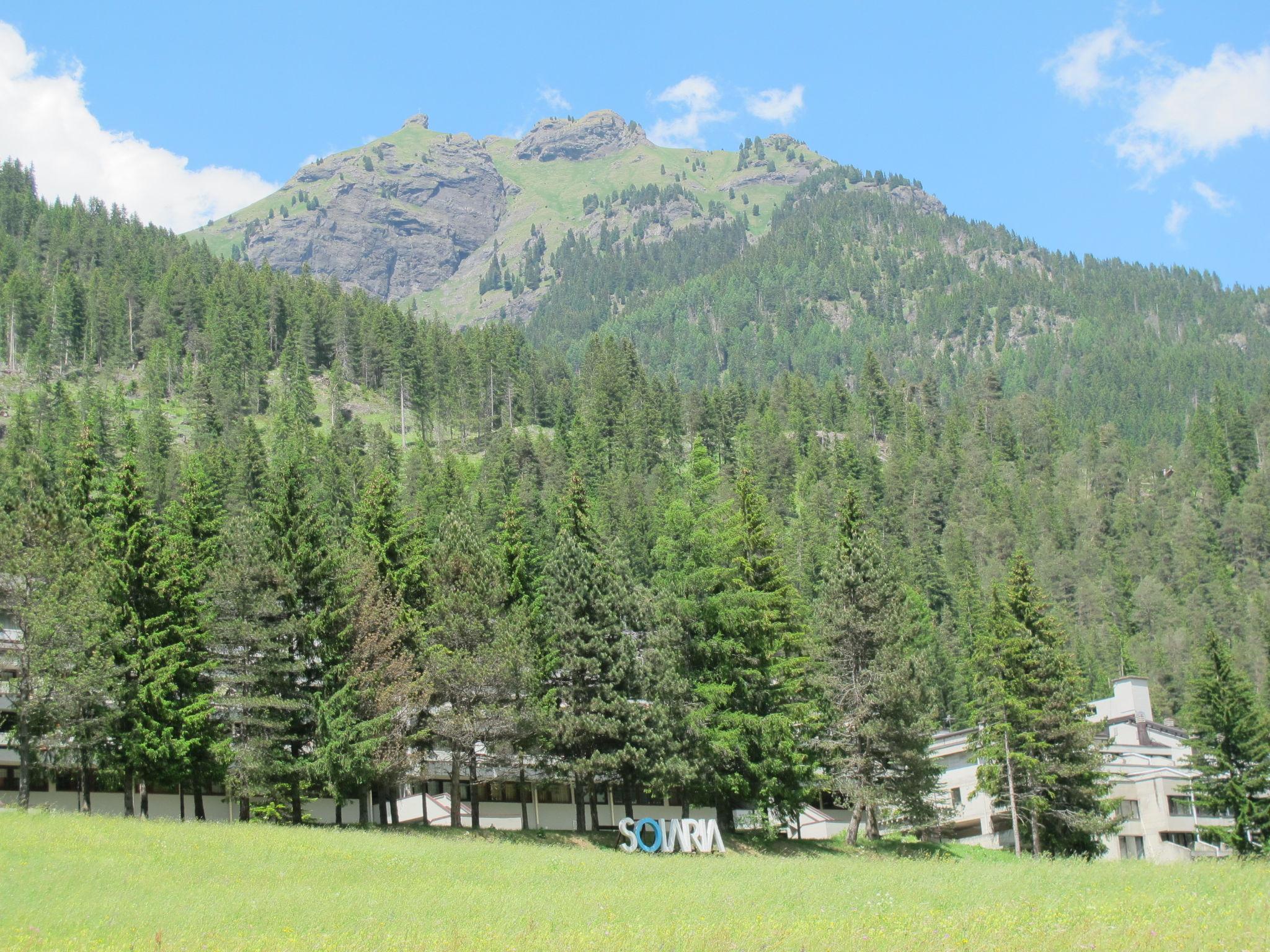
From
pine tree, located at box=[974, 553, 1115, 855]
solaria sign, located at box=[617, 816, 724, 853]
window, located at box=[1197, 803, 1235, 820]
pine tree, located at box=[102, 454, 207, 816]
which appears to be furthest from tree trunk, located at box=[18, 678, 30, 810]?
window, located at box=[1197, 803, 1235, 820]

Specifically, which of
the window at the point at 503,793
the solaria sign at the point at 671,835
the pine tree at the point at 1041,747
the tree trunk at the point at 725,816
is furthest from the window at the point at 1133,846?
the window at the point at 503,793

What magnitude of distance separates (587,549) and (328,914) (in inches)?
1127

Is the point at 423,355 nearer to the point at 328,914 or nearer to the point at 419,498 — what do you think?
the point at 419,498

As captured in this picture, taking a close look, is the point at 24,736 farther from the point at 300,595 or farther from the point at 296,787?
the point at 300,595

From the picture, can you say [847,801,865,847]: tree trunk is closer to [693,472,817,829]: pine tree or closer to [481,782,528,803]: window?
[693,472,817,829]: pine tree

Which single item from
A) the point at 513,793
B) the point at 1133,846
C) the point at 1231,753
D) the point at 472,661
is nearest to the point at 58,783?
the point at 472,661

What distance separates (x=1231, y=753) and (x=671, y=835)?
3328cm

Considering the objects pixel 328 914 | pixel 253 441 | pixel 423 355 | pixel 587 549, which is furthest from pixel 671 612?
pixel 423 355

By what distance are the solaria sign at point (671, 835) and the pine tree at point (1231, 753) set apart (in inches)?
1181

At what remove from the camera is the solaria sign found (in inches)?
1729

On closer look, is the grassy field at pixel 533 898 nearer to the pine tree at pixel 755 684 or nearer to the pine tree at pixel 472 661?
Answer: the pine tree at pixel 472 661

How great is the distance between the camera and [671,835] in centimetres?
4422

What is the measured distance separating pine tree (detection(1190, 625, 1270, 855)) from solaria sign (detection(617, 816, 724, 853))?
30.0 metres

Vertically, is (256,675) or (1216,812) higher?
(256,675)
